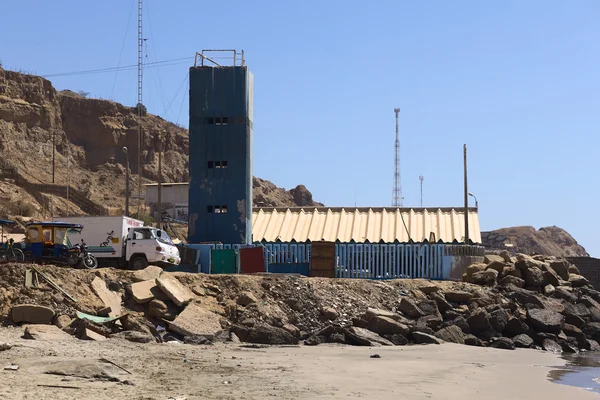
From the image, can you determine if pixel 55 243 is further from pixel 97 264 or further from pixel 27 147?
pixel 27 147

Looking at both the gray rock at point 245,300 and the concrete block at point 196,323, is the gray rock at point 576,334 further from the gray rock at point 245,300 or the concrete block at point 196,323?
the concrete block at point 196,323

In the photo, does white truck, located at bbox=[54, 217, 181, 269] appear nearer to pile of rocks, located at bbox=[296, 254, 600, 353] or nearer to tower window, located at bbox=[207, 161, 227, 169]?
pile of rocks, located at bbox=[296, 254, 600, 353]

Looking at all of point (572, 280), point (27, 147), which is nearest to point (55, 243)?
point (572, 280)

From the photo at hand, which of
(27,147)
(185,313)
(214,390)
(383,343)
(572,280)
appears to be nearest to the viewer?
(214,390)

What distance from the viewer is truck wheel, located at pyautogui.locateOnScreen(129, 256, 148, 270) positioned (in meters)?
30.4

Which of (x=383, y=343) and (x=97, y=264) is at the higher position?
(x=97, y=264)

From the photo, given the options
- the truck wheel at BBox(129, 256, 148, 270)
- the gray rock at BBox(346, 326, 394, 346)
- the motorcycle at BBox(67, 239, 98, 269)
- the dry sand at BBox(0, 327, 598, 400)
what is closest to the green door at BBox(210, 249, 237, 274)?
the truck wheel at BBox(129, 256, 148, 270)

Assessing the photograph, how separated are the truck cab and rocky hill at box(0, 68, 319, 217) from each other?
137ft

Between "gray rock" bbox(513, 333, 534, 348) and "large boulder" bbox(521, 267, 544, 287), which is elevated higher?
"large boulder" bbox(521, 267, 544, 287)

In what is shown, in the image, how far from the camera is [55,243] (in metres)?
28.2

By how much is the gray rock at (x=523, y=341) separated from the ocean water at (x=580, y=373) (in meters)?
1.41

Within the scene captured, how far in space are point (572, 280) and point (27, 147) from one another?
228 feet

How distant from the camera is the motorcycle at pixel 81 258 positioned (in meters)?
28.0

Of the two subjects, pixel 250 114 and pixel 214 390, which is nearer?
pixel 214 390
